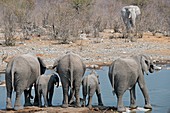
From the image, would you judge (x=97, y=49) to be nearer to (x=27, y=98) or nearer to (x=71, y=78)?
(x=27, y=98)

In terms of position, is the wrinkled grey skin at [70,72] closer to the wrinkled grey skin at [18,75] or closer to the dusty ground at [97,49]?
the wrinkled grey skin at [18,75]

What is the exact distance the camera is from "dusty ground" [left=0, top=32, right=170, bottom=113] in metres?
24.7

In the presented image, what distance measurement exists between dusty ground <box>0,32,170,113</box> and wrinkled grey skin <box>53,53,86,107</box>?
9.78 metres

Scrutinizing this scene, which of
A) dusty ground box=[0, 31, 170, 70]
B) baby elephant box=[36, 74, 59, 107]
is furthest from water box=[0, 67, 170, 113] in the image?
dusty ground box=[0, 31, 170, 70]

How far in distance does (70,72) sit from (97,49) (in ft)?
50.5

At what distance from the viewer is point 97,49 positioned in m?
27.9

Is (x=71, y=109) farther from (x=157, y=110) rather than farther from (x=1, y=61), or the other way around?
(x=1, y=61)

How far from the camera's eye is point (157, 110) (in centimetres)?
1266

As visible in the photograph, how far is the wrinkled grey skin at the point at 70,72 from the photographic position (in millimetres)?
12625

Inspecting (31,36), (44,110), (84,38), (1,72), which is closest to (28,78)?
(44,110)

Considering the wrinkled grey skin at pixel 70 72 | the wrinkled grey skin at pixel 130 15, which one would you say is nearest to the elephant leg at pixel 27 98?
the wrinkled grey skin at pixel 70 72

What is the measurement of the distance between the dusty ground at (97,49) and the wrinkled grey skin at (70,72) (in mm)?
9777

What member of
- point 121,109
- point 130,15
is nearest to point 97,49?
point 130,15

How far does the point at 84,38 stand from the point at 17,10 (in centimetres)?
696
